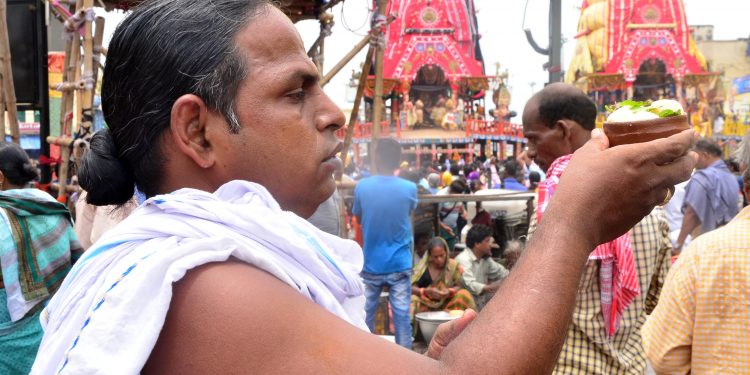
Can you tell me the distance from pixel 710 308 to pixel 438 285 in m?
4.14

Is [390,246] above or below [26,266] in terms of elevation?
below

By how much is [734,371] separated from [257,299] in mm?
1992

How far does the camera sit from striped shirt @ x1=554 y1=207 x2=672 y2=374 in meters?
2.81

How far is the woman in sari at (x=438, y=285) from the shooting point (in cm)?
621

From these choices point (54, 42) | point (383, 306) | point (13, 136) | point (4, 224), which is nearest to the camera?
point (4, 224)

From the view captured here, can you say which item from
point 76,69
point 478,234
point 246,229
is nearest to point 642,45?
point 478,234

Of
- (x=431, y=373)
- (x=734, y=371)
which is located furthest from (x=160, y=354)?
(x=734, y=371)

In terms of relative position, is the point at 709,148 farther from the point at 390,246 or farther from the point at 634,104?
the point at 634,104

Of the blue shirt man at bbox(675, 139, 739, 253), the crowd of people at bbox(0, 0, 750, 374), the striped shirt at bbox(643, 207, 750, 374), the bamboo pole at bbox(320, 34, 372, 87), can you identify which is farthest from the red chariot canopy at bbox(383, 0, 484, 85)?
the crowd of people at bbox(0, 0, 750, 374)

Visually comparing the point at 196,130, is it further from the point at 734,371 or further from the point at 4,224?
the point at 4,224

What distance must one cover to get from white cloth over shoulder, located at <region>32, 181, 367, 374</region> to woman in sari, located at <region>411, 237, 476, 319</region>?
5.18 meters

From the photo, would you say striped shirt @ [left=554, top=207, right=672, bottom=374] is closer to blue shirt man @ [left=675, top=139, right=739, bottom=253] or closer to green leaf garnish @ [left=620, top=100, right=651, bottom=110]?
green leaf garnish @ [left=620, top=100, right=651, bottom=110]

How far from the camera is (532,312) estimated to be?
90cm

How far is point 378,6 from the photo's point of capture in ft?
16.2
